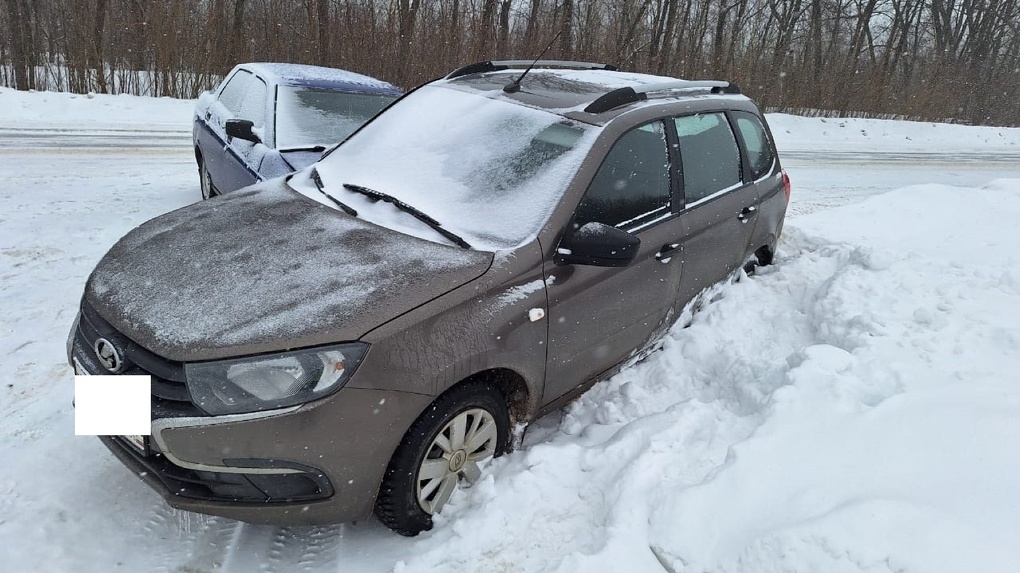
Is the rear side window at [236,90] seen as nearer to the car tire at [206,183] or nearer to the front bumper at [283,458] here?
the car tire at [206,183]

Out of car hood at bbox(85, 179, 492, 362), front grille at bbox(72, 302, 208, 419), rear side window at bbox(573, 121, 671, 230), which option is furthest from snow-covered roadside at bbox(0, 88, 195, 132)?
rear side window at bbox(573, 121, 671, 230)

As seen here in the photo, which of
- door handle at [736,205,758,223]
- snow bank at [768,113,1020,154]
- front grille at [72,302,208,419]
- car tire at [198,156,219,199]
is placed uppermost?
snow bank at [768,113,1020,154]

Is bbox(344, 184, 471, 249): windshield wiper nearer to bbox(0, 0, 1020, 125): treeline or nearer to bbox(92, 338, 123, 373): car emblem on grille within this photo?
bbox(92, 338, 123, 373): car emblem on grille

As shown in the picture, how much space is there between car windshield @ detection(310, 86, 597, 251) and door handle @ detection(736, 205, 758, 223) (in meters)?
1.46

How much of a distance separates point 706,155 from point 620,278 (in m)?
1.22

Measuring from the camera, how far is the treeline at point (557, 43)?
45.1 feet

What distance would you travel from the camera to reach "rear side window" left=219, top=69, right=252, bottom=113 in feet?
20.5

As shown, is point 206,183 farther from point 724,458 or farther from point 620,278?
point 724,458

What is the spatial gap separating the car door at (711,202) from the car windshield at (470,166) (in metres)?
0.86

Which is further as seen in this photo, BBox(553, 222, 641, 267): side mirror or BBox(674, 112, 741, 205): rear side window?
BBox(674, 112, 741, 205): rear side window

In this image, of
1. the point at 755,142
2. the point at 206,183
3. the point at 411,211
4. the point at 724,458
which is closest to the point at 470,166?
the point at 411,211

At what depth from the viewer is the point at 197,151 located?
701 centimetres

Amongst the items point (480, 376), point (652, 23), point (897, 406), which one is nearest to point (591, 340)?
point (480, 376)

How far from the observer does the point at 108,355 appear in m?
2.33
